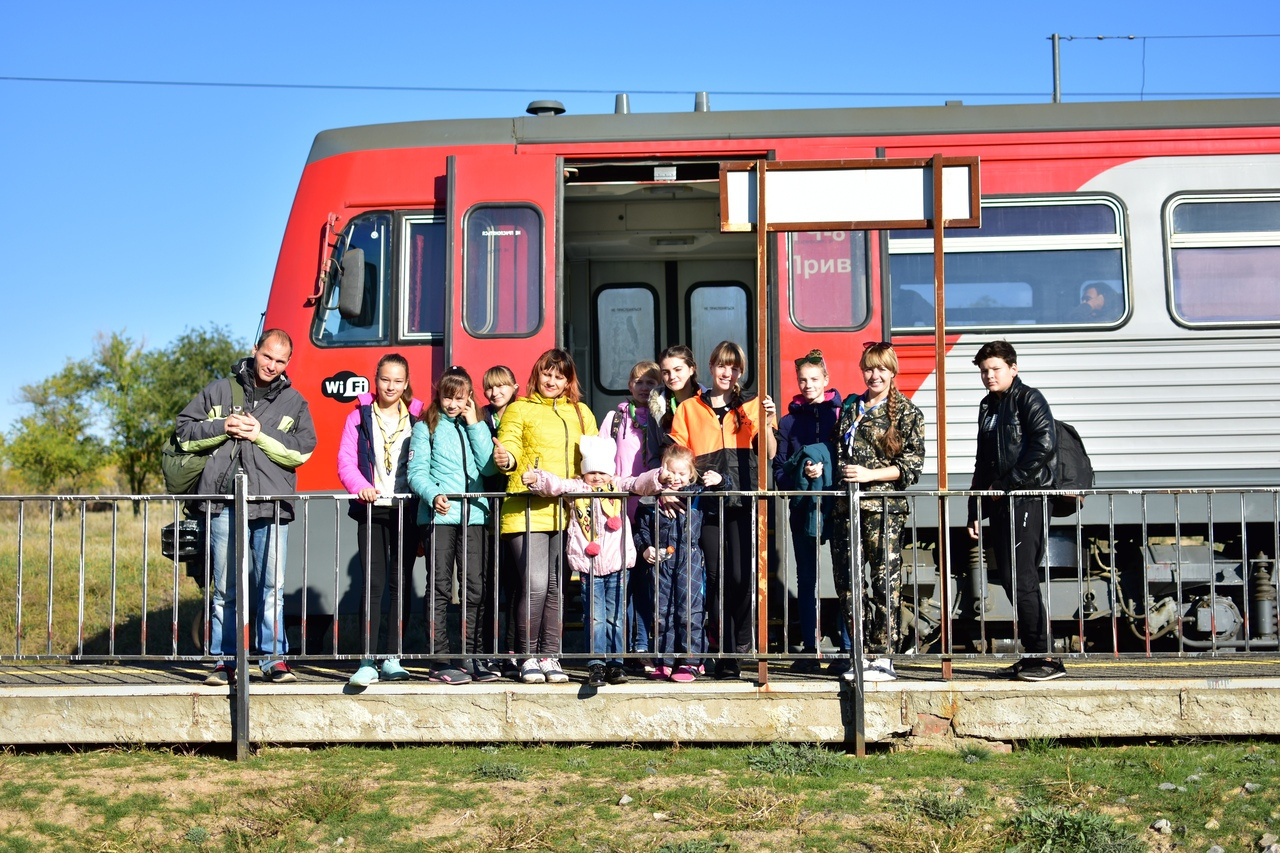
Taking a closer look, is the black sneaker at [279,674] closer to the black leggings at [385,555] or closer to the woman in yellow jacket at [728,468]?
the black leggings at [385,555]

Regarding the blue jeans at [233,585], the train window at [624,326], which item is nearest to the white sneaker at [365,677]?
the blue jeans at [233,585]

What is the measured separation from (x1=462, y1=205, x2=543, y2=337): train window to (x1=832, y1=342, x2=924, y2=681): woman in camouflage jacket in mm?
2491

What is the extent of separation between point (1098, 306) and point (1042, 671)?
9.83 feet

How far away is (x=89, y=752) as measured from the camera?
21.2 feet

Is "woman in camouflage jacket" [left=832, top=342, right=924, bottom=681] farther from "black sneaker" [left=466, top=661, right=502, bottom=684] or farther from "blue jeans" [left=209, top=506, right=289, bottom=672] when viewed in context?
"blue jeans" [left=209, top=506, right=289, bottom=672]

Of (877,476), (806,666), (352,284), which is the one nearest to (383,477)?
(352,284)

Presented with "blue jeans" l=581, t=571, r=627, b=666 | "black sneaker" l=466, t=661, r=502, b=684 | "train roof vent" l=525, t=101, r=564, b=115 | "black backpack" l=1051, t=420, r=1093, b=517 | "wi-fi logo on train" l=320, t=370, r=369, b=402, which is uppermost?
"train roof vent" l=525, t=101, r=564, b=115

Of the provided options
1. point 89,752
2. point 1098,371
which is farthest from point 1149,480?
point 89,752

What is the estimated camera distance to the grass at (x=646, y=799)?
17.1 feet

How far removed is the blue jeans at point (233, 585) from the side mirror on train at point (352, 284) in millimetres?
1887

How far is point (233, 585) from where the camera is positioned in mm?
6980

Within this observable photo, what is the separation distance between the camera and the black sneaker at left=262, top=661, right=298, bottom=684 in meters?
6.82

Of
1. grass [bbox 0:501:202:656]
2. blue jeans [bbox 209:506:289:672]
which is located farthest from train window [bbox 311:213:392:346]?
grass [bbox 0:501:202:656]

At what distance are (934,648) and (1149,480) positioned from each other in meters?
1.81
